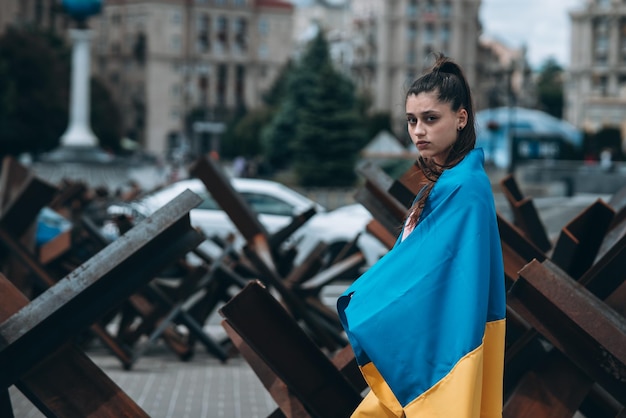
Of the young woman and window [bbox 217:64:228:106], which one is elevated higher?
the young woman

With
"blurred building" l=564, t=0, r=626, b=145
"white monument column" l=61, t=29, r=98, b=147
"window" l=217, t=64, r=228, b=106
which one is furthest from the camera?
"window" l=217, t=64, r=228, b=106

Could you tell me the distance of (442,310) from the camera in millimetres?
3006

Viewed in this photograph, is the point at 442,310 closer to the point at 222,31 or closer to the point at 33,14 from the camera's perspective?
the point at 33,14

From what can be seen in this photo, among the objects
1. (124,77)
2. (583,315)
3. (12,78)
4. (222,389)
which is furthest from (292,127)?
(124,77)

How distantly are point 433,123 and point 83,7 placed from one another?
45701mm

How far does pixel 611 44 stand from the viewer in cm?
11825

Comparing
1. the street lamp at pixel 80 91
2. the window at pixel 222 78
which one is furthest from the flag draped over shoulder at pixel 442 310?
the window at pixel 222 78

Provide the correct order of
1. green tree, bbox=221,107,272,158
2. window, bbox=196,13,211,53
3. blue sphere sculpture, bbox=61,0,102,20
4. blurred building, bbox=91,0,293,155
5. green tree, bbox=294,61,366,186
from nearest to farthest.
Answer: blue sphere sculpture, bbox=61,0,102,20, green tree, bbox=294,61,366,186, green tree, bbox=221,107,272,158, blurred building, bbox=91,0,293,155, window, bbox=196,13,211,53

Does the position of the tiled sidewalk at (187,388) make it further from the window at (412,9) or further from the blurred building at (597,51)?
the window at (412,9)

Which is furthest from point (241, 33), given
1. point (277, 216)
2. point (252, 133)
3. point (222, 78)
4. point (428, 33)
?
point (277, 216)

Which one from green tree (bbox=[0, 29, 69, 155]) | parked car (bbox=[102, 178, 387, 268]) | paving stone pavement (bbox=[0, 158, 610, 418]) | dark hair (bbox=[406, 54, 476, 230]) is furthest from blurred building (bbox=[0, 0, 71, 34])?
dark hair (bbox=[406, 54, 476, 230])

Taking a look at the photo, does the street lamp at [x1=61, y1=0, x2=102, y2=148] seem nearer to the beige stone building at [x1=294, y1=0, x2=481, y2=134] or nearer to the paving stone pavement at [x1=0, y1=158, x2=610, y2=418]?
the paving stone pavement at [x1=0, y1=158, x2=610, y2=418]

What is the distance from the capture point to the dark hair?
3.19 m

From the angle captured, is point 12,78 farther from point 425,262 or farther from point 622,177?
point 425,262
